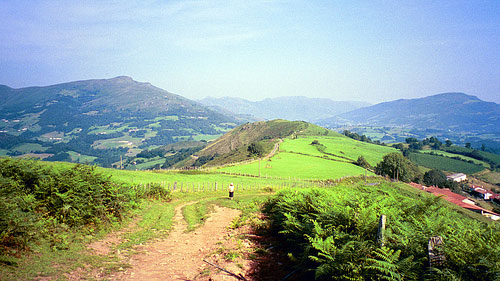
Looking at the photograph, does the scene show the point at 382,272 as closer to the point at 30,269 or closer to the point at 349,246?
the point at 349,246

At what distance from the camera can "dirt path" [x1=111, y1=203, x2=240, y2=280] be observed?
8275 millimetres

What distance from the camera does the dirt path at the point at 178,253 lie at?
326 inches

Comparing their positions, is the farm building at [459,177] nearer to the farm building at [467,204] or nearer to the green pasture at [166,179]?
the farm building at [467,204]

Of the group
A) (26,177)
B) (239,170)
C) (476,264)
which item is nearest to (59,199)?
(26,177)

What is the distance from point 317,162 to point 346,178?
1575cm

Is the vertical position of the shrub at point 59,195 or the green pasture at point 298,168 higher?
the shrub at point 59,195

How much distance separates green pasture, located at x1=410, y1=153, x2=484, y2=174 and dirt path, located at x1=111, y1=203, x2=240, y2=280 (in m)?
141

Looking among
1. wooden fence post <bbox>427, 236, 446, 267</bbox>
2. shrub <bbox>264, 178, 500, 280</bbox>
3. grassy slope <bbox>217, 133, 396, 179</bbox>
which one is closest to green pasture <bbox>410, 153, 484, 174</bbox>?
grassy slope <bbox>217, 133, 396, 179</bbox>

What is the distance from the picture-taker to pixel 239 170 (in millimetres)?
61688

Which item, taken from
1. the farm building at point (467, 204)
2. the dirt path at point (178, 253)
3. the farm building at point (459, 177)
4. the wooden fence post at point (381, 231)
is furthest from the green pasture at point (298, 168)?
the farm building at point (459, 177)

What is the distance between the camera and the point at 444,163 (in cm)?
13175

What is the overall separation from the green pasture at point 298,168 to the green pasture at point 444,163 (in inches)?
2902

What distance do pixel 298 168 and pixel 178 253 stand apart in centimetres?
6265

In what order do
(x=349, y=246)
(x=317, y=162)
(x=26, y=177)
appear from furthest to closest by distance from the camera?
(x=317, y=162) < (x=26, y=177) < (x=349, y=246)
